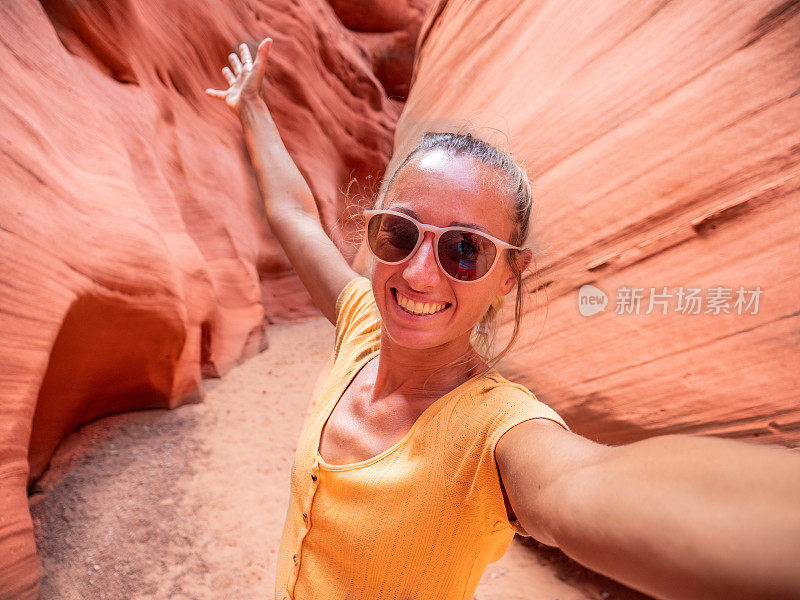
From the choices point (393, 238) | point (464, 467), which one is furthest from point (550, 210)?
point (464, 467)

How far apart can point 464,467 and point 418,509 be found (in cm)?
11

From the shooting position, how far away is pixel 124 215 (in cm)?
212

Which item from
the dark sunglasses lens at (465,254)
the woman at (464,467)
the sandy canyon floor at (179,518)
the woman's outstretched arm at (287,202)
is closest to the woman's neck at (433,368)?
the woman at (464,467)

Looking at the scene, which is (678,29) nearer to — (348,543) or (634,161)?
(634,161)

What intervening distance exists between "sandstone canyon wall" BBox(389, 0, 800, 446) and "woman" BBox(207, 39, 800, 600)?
0.33 metres

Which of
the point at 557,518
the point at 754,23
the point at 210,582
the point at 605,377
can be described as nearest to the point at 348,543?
the point at 557,518

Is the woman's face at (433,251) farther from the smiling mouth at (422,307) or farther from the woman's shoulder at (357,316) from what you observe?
the woman's shoulder at (357,316)

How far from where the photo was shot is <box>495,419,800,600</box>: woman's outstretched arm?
1.11 feet

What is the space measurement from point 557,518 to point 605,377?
1221 millimetres

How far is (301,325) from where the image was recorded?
432 cm

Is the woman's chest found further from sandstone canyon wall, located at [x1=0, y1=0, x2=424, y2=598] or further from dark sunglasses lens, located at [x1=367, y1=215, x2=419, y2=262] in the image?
sandstone canyon wall, located at [x1=0, y1=0, x2=424, y2=598]

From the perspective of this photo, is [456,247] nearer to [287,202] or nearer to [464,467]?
[464,467]

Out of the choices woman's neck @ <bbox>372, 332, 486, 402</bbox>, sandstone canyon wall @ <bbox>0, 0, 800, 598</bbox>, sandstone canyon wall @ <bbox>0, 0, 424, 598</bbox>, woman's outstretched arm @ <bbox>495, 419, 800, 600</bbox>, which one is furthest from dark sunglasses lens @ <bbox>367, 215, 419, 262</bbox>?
sandstone canyon wall @ <bbox>0, 0, 424, 598</bbox>

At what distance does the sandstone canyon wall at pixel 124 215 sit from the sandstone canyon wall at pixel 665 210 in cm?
82
